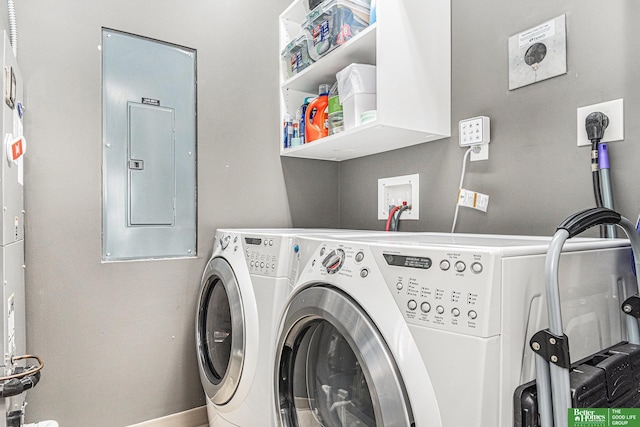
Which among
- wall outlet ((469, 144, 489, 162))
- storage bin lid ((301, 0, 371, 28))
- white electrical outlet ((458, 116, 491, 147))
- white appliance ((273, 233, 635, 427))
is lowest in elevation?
white appliance ((273, 233, 635, 427))

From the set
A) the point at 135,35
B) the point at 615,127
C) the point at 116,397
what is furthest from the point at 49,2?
the point at 615,127

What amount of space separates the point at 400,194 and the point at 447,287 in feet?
4.03

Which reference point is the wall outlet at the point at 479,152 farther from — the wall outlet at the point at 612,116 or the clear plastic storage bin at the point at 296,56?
the clear plastic storage bin at the point at 296,56

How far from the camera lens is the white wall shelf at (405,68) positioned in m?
1.56

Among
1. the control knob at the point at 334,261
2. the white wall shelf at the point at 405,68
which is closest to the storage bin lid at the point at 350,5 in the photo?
the white wall shelf at the point at 405,68

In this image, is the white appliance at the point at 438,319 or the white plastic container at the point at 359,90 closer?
the white appliance at the point at 438,319

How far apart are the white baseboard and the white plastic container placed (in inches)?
60.6

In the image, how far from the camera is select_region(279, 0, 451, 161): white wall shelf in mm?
1561

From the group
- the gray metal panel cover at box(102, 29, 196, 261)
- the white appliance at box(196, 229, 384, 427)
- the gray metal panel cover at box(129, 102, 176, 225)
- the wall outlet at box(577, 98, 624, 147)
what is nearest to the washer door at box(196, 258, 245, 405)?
the white appliance at box(196, 229, 384, 427)

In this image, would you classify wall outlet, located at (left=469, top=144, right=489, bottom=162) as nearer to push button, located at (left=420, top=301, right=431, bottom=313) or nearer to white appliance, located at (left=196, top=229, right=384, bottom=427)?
white appliance, located at (left=196, top=229, right=384, bottom=427)

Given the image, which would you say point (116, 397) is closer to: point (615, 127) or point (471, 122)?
point (471, 122)

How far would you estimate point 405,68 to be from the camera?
1602 millimetres

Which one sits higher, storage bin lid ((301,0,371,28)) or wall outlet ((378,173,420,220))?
storage bin lid ((301,0,371,28))

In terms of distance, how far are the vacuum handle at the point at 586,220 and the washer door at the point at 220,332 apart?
112 cm
